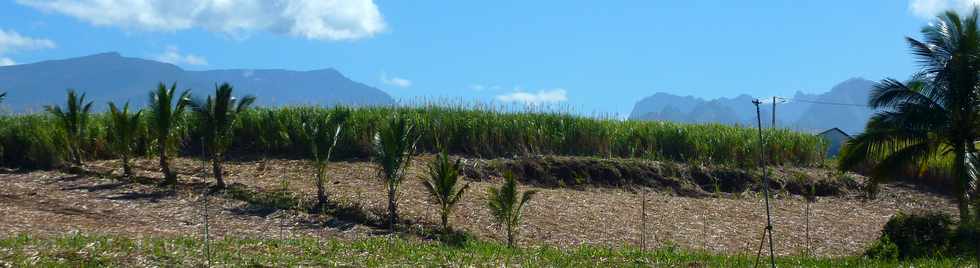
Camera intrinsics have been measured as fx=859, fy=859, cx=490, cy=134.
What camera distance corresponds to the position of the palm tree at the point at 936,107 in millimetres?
14977

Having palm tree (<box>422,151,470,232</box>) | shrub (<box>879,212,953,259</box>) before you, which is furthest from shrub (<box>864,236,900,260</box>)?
palm tree (<box>422,151,470,232</box>)

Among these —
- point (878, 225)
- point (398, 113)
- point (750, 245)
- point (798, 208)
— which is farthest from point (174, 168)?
point (878, 225)

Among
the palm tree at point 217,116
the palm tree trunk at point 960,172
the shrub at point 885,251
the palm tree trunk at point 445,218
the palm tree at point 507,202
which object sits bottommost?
the shrub at point 885,251

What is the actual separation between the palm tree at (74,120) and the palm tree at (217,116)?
3.91 m

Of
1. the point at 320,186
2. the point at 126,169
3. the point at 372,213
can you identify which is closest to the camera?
the point at 372,213

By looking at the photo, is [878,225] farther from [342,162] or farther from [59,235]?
[59,235]

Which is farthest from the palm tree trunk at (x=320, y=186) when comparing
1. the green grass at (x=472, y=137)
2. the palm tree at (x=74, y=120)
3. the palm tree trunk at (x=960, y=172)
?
the palm tree trunk at (x=960, y=172)

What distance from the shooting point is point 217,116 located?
15.8 m

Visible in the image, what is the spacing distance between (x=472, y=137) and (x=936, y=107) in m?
9.88

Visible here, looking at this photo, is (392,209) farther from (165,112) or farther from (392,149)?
(165,112)

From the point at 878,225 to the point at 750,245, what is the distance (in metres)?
4.99

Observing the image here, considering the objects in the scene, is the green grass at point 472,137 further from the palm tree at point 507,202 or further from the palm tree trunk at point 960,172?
the palm tree at point 507,202

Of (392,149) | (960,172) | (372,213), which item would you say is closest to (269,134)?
(372,213)

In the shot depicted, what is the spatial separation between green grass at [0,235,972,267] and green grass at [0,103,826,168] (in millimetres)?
8614
